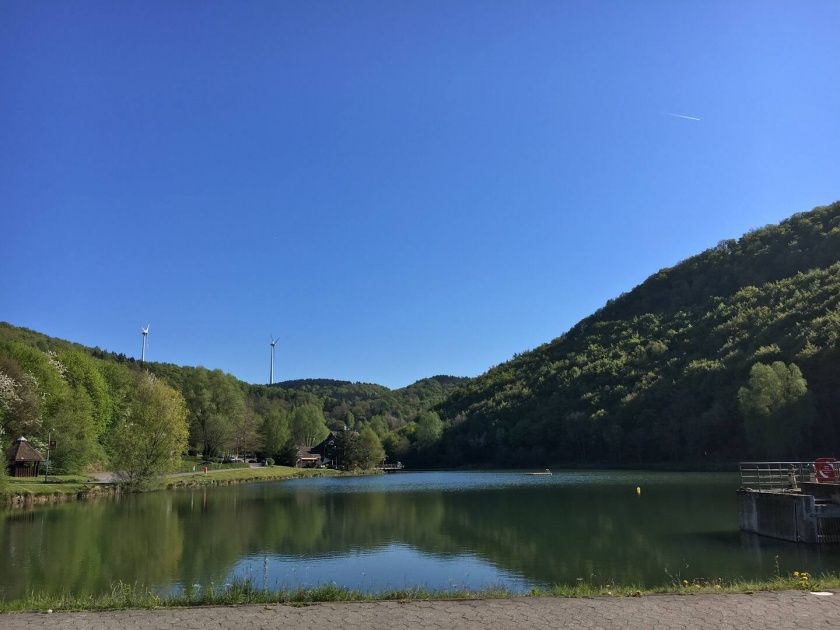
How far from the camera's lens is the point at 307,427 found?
128 metres

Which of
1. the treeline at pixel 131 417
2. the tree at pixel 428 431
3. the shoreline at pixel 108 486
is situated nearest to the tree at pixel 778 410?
the shoreline at pixel 108 486

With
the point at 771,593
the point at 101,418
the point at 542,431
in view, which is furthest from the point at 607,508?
the point at 542,431

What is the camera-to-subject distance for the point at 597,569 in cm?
1905

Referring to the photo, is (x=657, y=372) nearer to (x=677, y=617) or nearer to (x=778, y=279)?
(x=778, y=279)

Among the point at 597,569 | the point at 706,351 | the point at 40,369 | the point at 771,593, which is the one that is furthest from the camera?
the point at 706,351

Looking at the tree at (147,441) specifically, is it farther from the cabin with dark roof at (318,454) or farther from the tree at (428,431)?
the tree at (428,431)

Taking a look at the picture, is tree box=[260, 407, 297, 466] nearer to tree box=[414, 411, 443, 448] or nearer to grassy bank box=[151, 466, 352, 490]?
grassy bank box=[151, 466, 352, 490]

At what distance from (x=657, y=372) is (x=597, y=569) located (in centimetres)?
9580

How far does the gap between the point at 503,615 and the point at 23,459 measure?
60740mm

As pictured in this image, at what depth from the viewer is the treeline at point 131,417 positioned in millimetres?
56531

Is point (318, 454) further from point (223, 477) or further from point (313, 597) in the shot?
point (313, 597)

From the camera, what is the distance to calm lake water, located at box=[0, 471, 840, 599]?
60.6 feet

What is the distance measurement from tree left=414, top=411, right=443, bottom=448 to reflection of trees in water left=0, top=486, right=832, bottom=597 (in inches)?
3594

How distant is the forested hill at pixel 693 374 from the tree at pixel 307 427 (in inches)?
1064
